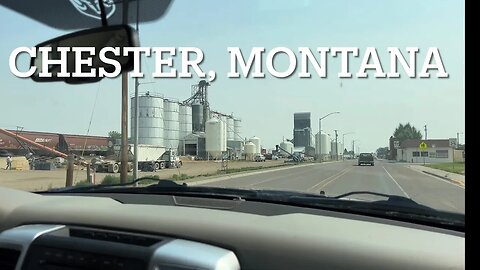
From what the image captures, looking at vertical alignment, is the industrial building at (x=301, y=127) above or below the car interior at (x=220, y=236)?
above

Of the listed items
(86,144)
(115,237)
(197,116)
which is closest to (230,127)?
(197,116)

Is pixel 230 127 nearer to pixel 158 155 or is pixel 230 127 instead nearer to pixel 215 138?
pixel 215 138

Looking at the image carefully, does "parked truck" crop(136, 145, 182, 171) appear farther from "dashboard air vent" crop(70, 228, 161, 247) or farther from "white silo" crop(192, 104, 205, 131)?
"dashboard air vent" crop(70, 228, 161, 247)

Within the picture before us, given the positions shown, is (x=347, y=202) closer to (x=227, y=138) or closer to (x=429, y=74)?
(x=429, y=74)

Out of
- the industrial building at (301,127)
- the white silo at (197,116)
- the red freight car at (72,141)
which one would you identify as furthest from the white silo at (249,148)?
the red freight car at (72,141)

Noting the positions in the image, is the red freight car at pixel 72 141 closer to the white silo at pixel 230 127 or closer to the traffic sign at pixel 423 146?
the white silo at pixel 230 127

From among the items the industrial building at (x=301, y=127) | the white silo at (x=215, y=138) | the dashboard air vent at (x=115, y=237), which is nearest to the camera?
the dashboard air vent at (x=115, y=237)

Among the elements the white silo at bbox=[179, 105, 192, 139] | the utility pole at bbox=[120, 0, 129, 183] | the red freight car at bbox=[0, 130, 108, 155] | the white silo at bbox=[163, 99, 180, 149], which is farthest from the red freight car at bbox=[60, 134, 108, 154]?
the white silo at bbox=[179, 105, 192, 139]
